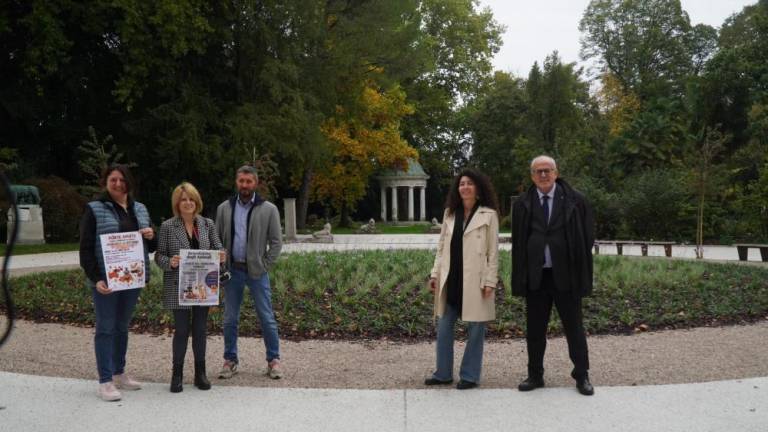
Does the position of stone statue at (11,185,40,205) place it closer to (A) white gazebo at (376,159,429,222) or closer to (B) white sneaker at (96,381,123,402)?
(B) white sneaker at (96,381,123,402)

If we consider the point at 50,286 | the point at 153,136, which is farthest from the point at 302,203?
the point at 50,286

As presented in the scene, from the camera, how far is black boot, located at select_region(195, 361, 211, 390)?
4910 mm

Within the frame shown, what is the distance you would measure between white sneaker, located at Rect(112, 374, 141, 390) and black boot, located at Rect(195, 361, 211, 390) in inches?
18.3

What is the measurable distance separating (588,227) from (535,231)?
40 cm

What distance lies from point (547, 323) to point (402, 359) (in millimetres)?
1712

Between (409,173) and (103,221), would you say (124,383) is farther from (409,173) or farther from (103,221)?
(409,173)

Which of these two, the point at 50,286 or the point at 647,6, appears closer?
the point at 50,286

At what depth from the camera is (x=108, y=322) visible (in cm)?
473

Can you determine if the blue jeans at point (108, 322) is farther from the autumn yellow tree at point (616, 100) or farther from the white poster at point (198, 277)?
the autumn yellow tree at point (616, 100)

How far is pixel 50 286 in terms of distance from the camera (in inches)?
415

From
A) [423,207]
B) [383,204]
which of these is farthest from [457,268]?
[423,207]

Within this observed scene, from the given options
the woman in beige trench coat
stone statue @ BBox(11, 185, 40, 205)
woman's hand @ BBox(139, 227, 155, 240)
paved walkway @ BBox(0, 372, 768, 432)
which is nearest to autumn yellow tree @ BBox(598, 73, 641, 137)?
stone statue @ BBox(11, 185, 40, 205)

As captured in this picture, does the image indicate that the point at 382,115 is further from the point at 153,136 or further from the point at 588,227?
the point at 588,227

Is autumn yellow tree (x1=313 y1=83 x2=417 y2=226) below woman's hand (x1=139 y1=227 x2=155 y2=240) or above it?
above
